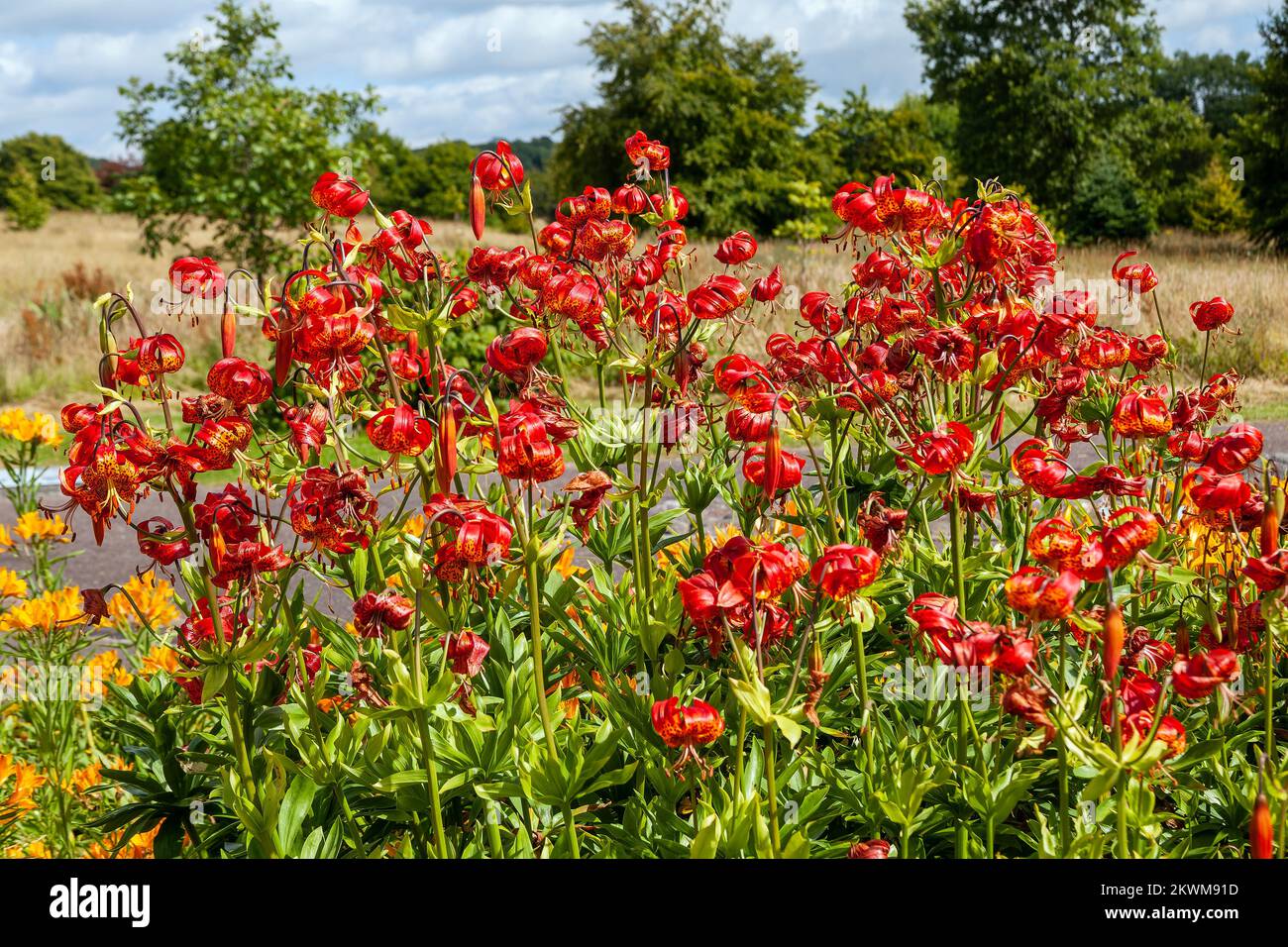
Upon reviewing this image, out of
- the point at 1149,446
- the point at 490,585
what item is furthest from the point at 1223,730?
the point at 490,585

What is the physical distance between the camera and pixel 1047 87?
29.8 m

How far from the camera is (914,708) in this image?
2.49 metres

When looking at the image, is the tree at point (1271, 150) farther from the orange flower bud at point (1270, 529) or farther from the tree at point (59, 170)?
the tree at point (59, 170)

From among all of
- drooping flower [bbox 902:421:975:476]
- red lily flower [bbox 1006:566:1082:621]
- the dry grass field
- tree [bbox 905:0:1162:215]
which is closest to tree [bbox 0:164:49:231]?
the dry grass field

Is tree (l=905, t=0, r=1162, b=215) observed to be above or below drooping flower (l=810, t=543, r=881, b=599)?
above

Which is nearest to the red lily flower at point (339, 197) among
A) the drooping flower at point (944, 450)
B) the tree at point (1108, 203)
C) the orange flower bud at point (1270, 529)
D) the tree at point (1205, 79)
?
the drooping flower at point (944, 450)

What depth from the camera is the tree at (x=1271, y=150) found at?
25922 millimetres

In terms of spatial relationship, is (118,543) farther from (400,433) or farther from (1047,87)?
(1047,87)

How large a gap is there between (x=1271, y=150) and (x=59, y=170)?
131 feet

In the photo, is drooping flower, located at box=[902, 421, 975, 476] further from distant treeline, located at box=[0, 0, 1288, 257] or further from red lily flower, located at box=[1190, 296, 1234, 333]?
distant treeline, located at box=[0, 0, 1288, 257]

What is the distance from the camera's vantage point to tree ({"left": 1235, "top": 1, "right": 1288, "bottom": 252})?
2592 centimetres

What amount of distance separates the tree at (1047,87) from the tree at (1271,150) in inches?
159

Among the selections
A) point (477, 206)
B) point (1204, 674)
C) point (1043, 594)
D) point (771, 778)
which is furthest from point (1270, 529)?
point (477, 206)

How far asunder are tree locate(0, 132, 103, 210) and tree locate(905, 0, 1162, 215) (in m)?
31.1
